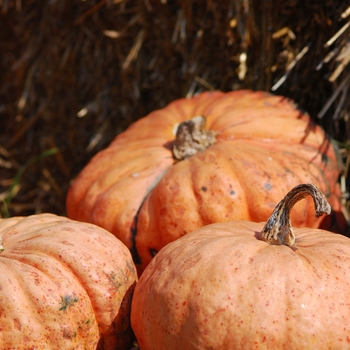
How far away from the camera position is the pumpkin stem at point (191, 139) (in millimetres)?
2846

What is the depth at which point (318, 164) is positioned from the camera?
108 inches

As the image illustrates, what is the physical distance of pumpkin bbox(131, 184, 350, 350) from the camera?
5.40ft

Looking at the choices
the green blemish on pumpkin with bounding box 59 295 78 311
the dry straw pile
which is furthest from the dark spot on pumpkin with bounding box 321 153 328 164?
the green blemish on pumpkin with bounding box 59 295 78 311

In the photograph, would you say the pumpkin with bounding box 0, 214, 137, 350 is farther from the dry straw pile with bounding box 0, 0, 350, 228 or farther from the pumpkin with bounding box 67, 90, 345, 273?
the dry straw pile with bounding box 0, 0, 350, 228

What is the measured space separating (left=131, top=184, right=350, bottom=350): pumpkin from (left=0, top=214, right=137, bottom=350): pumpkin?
0.52 feet

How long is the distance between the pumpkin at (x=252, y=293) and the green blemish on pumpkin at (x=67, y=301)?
217 millimetres

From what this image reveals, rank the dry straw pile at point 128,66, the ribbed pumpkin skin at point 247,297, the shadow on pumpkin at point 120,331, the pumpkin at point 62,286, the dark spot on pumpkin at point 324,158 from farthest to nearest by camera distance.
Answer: the dry straw pile at point 128,66, the dark spot on pumpkin at point 324,158, the shadow on pumpkin at point 120,331, the pumpkin at point 62,286, the ribbed pumpkin skin at point 247,297

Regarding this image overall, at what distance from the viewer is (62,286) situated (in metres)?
1.95

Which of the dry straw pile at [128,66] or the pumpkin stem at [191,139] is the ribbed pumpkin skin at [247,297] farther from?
the dry straw pile at [128,66]

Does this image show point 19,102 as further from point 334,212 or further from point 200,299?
point 200,299

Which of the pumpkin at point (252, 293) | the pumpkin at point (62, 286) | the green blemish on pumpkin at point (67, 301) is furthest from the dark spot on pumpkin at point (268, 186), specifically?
the green blemish on pumpkin at point (67, 301)

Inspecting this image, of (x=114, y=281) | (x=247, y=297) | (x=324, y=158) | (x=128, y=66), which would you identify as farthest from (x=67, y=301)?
(x=128, y=66)

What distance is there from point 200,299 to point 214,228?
0.42 m

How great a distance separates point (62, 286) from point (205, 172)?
0.90m
